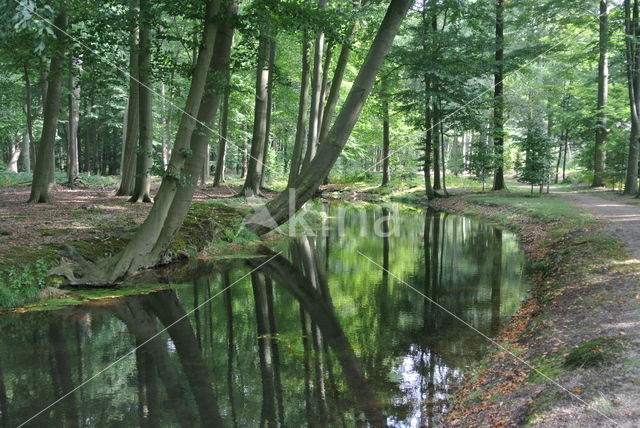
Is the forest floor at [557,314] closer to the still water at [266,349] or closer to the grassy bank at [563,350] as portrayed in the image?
the grassy bank at [563,350]

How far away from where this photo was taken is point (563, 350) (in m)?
5.27

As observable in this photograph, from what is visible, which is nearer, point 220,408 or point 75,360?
point 220,408

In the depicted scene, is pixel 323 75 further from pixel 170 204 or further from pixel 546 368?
pixel 546 368

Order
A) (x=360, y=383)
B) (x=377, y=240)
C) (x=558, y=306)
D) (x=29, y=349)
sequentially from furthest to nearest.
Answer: (x=377, y=240)
(x=558, y=306)
(x=29, y=349)
(x=360, y=383)

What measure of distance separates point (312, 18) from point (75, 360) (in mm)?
6979

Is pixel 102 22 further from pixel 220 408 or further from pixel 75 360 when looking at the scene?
pixel 220 408

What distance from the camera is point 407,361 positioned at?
6141 mm

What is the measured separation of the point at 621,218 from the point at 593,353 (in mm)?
10045

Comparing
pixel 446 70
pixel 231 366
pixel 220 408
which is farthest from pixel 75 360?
pixel 446 70

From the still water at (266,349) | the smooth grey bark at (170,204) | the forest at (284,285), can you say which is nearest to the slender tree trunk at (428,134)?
the forest at (284,285)

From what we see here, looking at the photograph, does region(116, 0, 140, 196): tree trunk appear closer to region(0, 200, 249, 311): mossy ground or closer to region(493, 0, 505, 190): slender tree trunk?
region(0, 200, 249, 311): mossy ground

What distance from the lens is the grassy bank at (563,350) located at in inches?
163

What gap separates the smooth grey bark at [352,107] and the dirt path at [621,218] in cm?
552

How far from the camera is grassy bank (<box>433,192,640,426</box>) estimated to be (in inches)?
163
